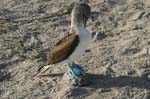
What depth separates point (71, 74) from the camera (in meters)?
7.10

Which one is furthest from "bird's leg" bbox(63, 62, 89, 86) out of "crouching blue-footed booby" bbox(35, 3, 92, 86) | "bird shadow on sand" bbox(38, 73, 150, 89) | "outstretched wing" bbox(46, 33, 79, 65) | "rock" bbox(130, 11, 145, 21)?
"rock" bbox(130, 11, 145, 21)

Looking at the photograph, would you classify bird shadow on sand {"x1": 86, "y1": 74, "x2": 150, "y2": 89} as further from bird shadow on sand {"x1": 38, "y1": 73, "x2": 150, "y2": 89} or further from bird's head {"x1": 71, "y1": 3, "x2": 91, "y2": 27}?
bird's head {"x1": 71, "y1": 3, "x2": 91, "y2": 27}

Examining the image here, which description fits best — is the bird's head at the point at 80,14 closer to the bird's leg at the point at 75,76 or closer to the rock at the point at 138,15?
the bird's leg at the point at 75,76

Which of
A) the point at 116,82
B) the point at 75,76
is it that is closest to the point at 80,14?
the point at 75,76

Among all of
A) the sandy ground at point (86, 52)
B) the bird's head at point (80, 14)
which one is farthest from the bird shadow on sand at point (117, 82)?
the bird's head at point (80, 14)

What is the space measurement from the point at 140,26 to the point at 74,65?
1716 mm

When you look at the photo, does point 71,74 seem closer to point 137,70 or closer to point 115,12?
point 137,70

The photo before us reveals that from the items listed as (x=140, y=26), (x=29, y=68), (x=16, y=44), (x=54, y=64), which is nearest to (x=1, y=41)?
(x=16, y=44)

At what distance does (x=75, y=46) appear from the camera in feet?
22.4

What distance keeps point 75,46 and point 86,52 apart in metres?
1.06

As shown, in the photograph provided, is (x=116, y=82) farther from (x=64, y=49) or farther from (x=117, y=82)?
(x=64, y=49)

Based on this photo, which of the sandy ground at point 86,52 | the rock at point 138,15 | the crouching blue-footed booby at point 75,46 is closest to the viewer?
the crouching blue-footed booby at point 75,46

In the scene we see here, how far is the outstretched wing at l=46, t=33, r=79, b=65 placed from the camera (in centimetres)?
684

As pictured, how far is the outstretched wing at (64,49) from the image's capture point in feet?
22.4
